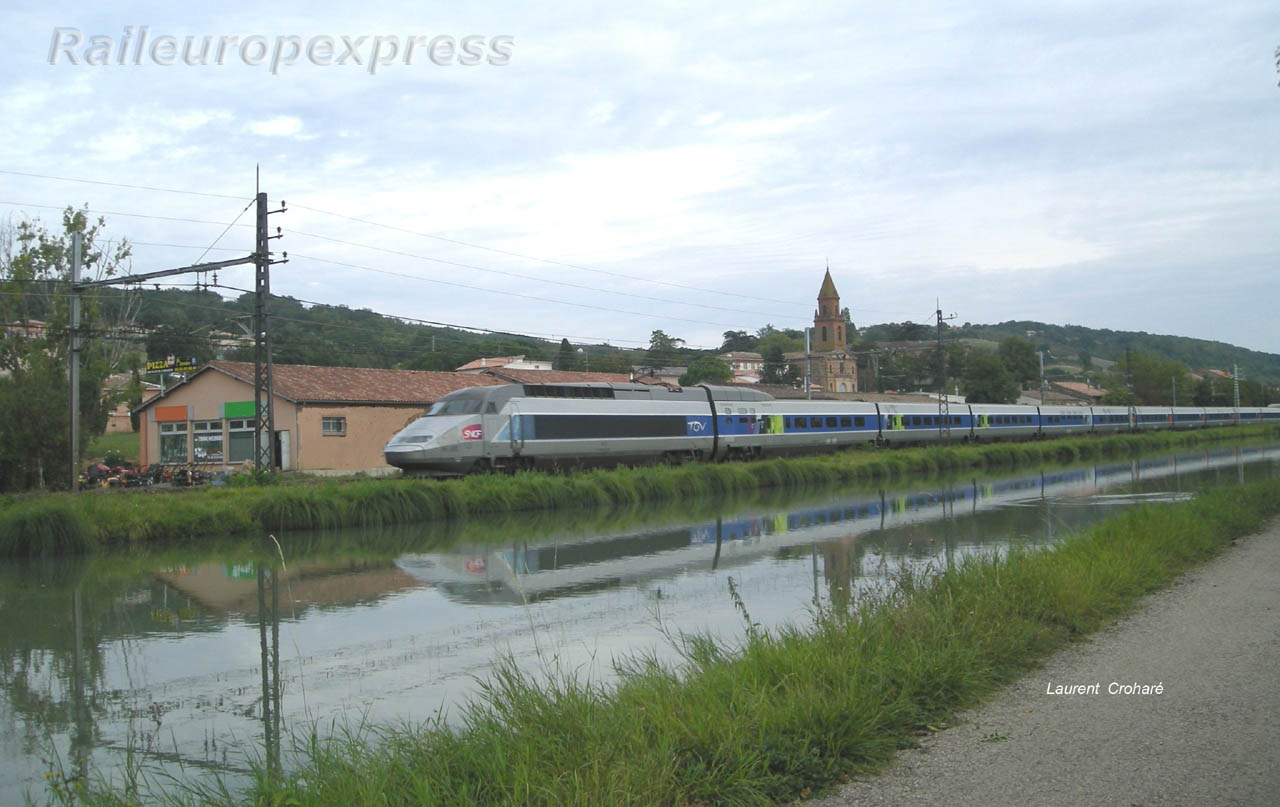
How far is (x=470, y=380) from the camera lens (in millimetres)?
45625

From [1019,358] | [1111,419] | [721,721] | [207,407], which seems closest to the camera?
[721,721]

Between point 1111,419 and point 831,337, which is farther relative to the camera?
point 831,337

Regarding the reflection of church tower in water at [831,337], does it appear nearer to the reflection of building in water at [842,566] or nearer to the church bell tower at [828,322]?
the church bell tower at [828,322]

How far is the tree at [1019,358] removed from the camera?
107375 millimetres

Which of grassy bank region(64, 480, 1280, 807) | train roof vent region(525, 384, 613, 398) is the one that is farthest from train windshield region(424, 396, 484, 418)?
grassy bank region(64, 480, 1280, 807)

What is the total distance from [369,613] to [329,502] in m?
9.59

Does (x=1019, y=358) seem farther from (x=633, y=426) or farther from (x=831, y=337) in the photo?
(x=633, y=426)

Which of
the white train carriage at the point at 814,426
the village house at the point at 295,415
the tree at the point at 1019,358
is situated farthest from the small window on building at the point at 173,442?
the tree at the point at 1019,358

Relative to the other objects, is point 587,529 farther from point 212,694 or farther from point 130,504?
point 212,694

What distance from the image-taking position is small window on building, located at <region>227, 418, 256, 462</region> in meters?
40.2

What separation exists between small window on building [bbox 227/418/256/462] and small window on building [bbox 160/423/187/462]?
2933 millimetres

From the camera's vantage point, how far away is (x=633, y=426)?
1278 inches

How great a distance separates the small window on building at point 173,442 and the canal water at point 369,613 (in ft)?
85.6

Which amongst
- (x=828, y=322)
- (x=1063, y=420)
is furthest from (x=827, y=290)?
(x=1063, y=420)
